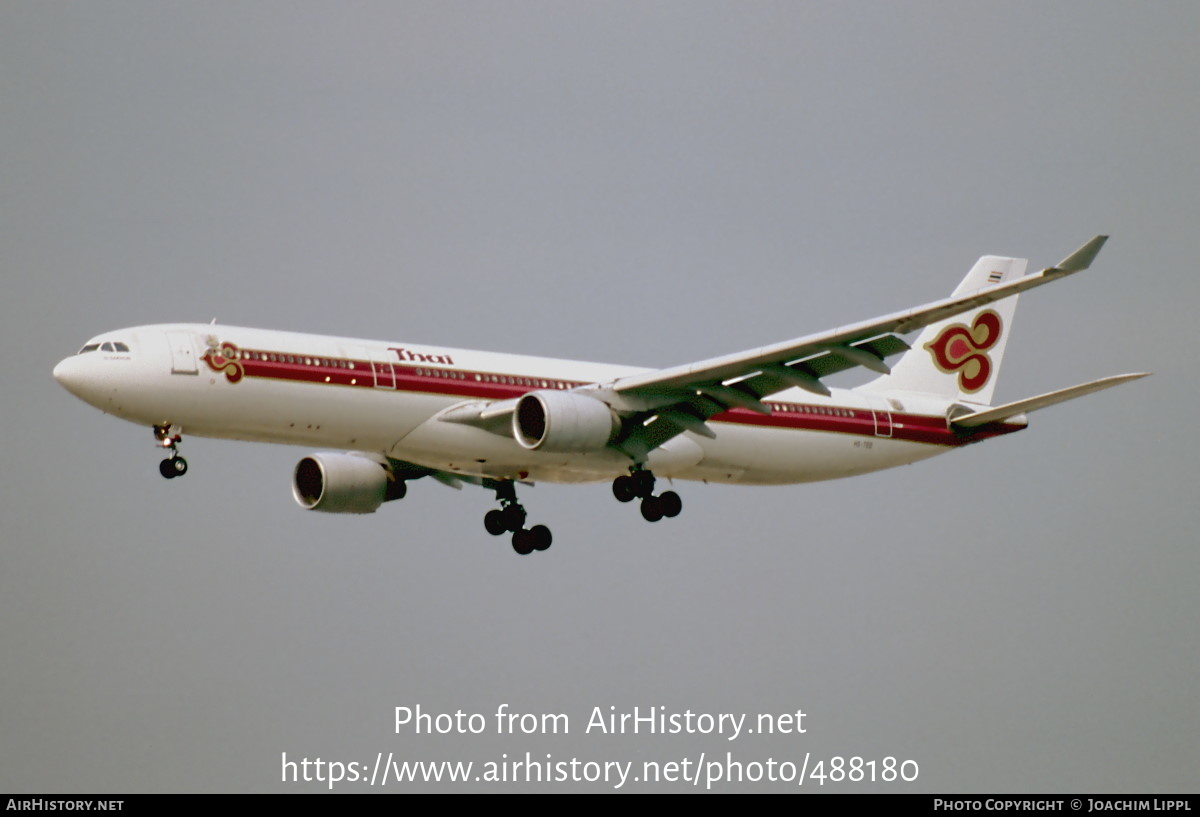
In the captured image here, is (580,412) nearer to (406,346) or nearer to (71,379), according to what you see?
(406,346)

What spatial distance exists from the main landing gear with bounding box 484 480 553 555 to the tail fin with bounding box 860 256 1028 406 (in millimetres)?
10086

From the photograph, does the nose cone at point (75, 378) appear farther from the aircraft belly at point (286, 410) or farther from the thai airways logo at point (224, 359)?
the thai airways logo at point (224, 359)

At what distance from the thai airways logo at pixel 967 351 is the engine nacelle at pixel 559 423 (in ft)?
43.7

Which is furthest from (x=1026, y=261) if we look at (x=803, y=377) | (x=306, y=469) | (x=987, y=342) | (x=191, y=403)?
(x=191, y=403)

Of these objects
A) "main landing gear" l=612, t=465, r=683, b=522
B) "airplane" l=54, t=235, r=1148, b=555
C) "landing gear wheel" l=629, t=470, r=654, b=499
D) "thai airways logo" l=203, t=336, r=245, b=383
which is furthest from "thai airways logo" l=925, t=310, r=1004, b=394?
"thai airways logo" l=203, t=336, r=245, b=383

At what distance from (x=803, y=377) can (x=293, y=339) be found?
37.1ft

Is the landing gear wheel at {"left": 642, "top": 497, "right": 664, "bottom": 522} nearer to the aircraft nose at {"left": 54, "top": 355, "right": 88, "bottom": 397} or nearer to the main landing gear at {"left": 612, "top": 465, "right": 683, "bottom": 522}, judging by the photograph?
the main landing gear at {"left": 612, "top": 465, "right": 683, "bottom": 522}

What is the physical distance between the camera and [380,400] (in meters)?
38.7

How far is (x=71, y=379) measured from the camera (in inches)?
1462

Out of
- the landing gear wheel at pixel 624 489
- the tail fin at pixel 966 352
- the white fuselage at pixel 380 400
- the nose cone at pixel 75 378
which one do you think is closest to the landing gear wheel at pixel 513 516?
the white fuselage at pixel 380 400

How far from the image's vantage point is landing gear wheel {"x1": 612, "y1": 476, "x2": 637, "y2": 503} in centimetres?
4203

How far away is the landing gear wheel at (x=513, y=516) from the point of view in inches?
1761

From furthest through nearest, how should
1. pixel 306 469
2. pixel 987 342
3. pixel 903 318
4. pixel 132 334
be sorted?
pixel 987 342, pixel 306 469, pixel 132 334, pixel 903 318

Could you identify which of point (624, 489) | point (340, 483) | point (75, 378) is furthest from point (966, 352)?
point (75, 378)
